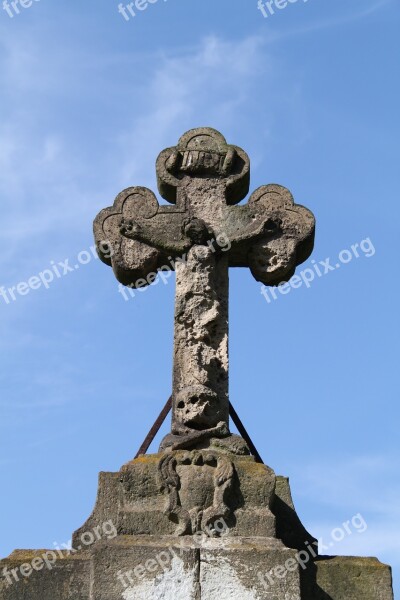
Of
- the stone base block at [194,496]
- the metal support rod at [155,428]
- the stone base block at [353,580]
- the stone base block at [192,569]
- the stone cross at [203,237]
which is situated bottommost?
the stone base block at [192,569]

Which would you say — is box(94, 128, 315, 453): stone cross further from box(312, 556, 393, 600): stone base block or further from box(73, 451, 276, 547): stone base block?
box(312, 556, 393, 600): stone base block

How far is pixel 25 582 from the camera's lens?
6.35 metres

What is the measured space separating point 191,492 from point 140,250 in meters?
2.04

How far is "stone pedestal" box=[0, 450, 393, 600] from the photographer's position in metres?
5.79

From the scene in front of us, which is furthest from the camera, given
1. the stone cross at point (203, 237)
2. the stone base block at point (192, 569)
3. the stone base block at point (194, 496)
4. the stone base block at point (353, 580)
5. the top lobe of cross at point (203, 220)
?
the top lobe of cross at point (203, 220)

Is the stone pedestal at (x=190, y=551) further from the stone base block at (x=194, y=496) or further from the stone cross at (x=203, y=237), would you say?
the stone cross at (x=203, y=237)

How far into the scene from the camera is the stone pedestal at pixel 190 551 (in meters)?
5.79

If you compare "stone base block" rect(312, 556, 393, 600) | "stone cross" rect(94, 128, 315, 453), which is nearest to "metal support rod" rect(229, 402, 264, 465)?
"stone cross" rect(94, 128, 315, 453)

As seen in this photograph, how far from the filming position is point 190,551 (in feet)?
19.1

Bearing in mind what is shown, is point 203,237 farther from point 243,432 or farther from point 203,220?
point 243,432

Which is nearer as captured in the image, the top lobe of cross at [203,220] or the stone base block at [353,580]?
the stone base block at [353,580]

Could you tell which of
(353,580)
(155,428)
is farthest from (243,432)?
(353,580)

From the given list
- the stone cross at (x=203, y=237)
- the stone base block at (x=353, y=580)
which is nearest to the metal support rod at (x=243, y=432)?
the stone cross at (x=203, y=237)

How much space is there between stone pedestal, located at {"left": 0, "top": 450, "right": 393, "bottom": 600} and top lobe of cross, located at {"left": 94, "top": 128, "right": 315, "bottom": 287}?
1669mm
